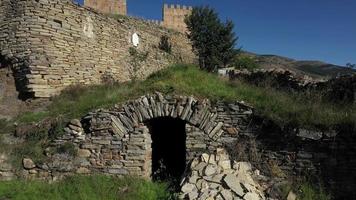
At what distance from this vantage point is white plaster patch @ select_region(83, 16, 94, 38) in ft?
46.6

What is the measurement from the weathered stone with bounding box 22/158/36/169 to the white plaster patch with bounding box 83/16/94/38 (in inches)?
250

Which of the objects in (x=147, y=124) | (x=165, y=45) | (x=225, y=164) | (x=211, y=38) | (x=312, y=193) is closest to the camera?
(x=312, y=193)

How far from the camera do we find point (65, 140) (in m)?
9.14

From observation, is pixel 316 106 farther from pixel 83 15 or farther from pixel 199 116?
pixel 83 15

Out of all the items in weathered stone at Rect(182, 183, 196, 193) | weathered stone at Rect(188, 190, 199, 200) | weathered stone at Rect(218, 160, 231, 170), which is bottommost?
weathered stone at Rect(188, 190, 199, 200)

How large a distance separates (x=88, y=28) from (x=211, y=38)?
1196cm

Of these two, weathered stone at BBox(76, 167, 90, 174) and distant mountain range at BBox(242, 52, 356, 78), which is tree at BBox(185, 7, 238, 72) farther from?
weathered stone at BBox(76, 167, 90, 174)

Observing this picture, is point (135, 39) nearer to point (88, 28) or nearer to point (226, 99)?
point (88, 28)

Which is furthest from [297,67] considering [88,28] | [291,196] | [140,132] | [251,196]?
[251,196]

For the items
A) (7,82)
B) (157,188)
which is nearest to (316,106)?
(157,188)

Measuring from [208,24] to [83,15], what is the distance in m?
12.4

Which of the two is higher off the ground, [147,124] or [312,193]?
[147,124]

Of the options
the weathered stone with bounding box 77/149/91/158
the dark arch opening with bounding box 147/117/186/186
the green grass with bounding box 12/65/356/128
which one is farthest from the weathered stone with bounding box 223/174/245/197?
the weathered stone with bounding box 77/149/91/158

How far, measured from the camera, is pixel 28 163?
29.0 ft
